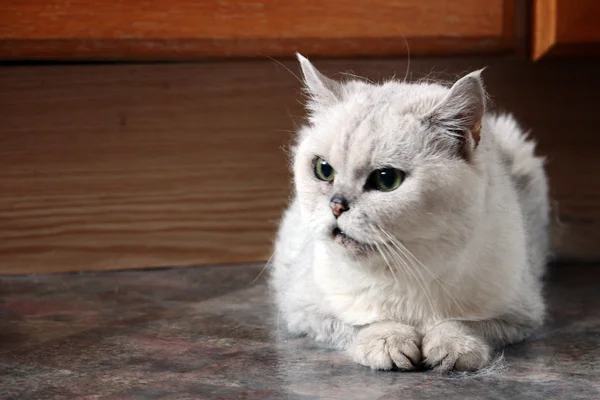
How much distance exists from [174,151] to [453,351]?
1194 mm

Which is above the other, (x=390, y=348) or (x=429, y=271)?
(x=429, y=271)

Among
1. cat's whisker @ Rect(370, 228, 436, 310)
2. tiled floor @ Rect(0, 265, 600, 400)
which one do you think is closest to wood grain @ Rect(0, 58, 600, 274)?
tiled floor @ Rect(0, 265, 600, 400)

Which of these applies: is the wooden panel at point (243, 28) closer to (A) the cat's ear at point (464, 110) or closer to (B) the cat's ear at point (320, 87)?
(B) the cat's ear at point (320, 87)

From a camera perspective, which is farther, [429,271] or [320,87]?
[320,87]

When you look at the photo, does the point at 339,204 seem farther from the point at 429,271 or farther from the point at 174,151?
the point at 174,151

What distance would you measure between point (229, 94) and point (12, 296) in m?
0.81

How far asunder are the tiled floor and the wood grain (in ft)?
0.68

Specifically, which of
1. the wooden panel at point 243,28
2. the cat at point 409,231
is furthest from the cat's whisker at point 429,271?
the wooden panel at point 243,28

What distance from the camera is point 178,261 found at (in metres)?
2.51

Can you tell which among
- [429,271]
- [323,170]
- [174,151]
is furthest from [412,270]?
[174,151]

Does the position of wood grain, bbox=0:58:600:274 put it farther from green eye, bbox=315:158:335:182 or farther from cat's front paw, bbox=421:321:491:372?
cat's front paw, bbox=421:321:491:372

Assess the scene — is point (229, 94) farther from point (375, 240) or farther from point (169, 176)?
point (375, 240)

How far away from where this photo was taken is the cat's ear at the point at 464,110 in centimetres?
151

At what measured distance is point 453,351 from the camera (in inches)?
60.1
